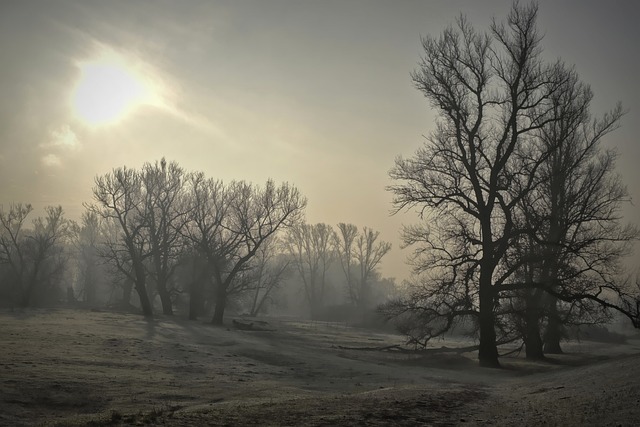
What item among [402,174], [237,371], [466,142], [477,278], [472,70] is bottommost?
[237,371]

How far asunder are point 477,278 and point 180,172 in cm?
3485

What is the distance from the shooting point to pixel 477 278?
71.9 ft

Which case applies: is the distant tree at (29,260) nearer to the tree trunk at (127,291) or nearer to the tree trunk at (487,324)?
the tree trunk at (127,291)

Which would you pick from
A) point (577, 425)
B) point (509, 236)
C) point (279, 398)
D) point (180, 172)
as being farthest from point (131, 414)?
point (180, 172)

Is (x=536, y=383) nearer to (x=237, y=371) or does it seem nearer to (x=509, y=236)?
(x=509, y=236)

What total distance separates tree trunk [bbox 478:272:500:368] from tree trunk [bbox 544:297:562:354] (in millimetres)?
2457

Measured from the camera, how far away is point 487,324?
2123 cm

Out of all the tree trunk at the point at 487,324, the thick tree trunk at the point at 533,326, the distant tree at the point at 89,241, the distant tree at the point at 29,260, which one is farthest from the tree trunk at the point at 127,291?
the tree trunk at the point at 487,324

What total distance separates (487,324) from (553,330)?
19.4ft

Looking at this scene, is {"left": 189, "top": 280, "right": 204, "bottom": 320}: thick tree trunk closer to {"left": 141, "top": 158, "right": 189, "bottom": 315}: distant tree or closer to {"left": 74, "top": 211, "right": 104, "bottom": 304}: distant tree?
{"left": 141, "top": 158, "right": 189, "bottom": 315}: distant tree

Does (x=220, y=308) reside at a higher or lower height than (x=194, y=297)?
lower

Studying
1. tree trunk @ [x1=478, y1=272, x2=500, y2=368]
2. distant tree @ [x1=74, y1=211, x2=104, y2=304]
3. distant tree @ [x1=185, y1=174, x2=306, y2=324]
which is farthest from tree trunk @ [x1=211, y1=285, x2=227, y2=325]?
distant tree @ [x1=74, y1=211, x2=104, y2=304]

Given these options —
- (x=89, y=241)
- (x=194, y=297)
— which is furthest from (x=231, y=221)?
(x=89, y=241)

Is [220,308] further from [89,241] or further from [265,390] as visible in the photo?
[89,241]
